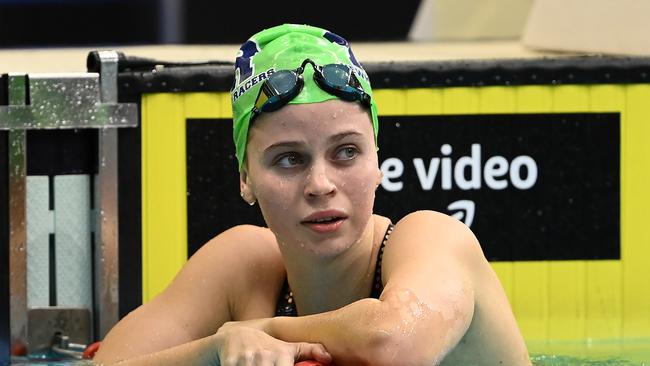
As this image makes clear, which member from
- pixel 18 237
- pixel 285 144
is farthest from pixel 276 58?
pixel 18 237

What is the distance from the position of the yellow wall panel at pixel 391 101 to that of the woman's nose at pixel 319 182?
183cm

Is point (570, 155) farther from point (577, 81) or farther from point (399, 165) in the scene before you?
point (399, 165)

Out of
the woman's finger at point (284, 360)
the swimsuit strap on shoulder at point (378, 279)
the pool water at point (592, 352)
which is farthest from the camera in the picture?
the pool water at point (592, 352)

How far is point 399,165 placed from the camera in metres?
4.36

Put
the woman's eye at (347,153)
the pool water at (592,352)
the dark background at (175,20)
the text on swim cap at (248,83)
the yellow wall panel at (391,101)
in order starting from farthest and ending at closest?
the dark background at (175,20) → the yellow wall panel at (391,101) → the pool water at (592,352) → the text on swim cap at (248,83) → the woman's eye at (347,153)

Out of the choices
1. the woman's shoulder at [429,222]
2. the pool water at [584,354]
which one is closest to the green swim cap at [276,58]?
the woman's shoulder at [429,222]

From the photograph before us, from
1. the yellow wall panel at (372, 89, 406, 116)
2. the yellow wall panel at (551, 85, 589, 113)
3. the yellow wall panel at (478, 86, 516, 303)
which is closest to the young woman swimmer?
the yellow wall panel at (372, 89, 406, 116)

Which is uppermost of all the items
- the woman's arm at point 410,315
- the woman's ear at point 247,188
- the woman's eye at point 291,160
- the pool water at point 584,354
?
the woman's eye at point 291,160

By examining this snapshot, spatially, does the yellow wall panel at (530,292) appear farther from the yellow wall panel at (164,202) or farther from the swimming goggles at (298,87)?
the swimming goggles at (298,87)

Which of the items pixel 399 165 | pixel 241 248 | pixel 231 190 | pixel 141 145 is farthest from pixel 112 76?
pixel 241 248

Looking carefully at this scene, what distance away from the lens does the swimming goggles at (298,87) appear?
258cm

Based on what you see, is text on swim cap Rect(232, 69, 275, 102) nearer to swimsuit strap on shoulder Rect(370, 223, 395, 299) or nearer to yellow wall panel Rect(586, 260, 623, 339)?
swimsuit strap on shoulder Rect(370, 223, 395, 299)

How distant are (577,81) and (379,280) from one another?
181cm

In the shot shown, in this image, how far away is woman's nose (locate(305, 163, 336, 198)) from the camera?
2.49 metres
